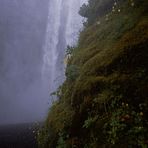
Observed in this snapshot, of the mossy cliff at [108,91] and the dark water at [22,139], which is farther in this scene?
the dark water at [22,139]

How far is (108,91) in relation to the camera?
7.91 m

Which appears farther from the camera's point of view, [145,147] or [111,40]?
[111,40]

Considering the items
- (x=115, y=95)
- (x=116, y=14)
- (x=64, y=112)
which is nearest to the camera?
(x=115, y=95)

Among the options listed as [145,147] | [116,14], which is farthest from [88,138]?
[116,14]

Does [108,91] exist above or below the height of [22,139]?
below

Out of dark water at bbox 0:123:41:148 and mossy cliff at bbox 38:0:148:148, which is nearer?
mossy cliff at bbox 38:0:148:148

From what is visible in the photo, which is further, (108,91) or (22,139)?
(22,139)

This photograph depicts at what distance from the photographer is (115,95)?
7.71m

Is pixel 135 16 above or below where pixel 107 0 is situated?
below

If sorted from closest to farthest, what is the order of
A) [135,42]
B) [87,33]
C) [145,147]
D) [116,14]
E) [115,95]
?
[145,147], [115,95], [135,42], [116,14], [87,33]

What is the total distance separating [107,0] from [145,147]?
6.76 metres

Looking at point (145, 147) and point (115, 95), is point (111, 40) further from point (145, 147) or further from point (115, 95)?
point (145, 147)

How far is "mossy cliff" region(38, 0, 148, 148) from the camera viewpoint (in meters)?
7.19

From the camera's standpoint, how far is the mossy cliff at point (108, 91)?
7.19 meters
